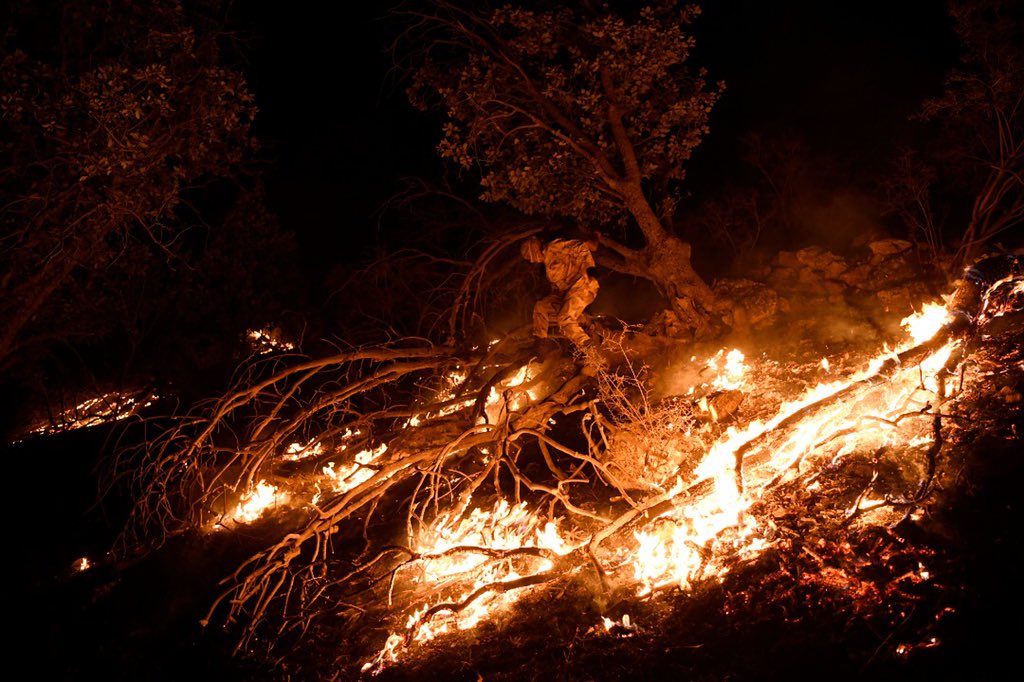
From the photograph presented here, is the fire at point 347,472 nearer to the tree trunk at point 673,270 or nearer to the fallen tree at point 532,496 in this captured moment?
the fallen tree at point 532,496

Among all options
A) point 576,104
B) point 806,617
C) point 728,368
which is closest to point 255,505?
point 728,368

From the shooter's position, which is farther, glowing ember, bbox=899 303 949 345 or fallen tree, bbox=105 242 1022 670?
glowing ember, bbox=899 303 949 345

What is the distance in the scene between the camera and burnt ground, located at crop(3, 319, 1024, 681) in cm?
356

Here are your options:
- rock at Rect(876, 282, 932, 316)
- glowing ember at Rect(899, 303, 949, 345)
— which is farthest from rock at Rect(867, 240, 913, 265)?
glowing ember at Rect(899, 303, 949, 345)

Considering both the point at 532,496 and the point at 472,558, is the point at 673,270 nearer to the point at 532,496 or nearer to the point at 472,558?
the point at 532,496

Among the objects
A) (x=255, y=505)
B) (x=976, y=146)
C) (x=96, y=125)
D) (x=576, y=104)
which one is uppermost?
(x=96, y=125)

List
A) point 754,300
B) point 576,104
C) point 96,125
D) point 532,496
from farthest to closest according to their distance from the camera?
point 754,300 → point 576,104 → point 96,125 → point 532,496

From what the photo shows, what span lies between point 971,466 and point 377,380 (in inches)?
228

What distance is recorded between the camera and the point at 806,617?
13.0ft

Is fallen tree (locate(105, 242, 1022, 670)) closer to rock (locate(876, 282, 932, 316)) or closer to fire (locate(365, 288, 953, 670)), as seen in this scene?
fire (locate(365, 288, 953, 670))

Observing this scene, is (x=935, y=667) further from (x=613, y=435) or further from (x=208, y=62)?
(x=208, y=62)

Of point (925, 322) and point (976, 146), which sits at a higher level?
point (976, 146)

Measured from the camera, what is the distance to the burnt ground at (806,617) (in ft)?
11.7

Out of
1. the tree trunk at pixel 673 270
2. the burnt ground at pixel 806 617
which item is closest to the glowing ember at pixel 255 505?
the burnt ground at pixel 806 617
